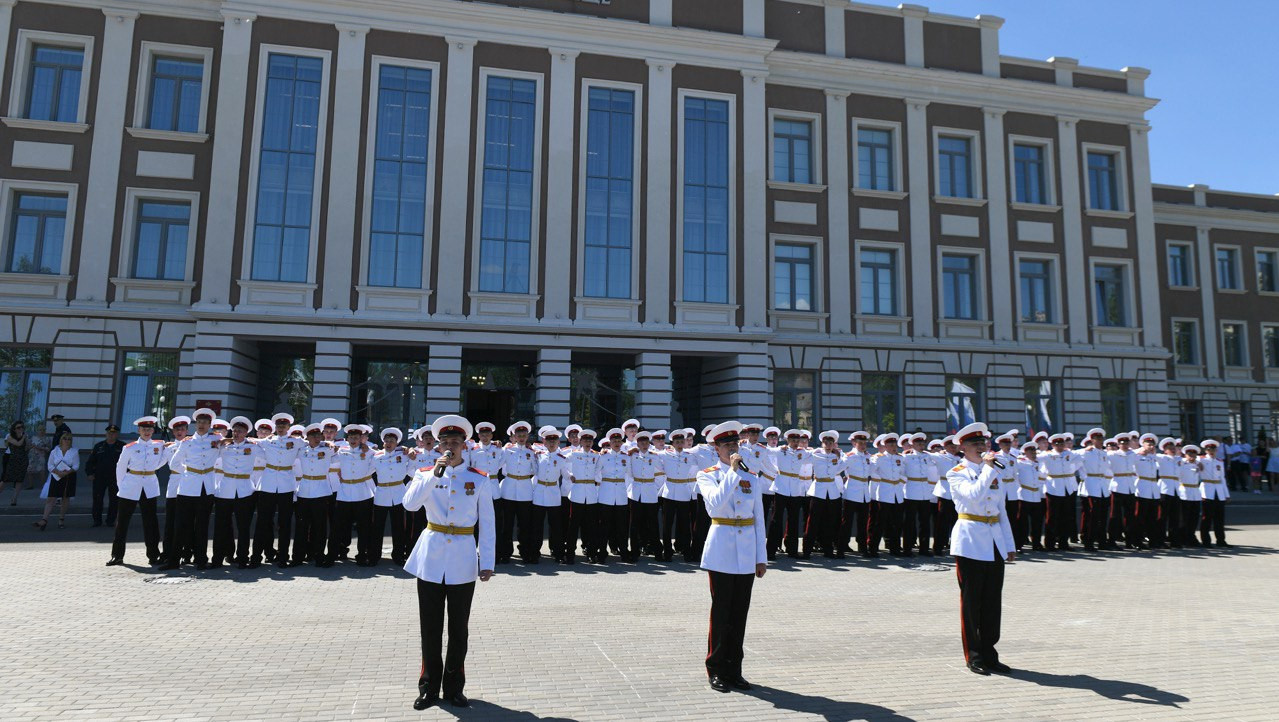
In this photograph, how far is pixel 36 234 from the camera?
22359 mm

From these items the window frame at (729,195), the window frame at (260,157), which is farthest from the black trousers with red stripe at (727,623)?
the window frame at (260,157)

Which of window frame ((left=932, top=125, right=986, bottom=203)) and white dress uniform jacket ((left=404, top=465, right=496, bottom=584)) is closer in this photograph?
white dress uniform jacket ((left=404, top=465, right=496, bottom=584))

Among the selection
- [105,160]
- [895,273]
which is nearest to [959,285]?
[895,273]

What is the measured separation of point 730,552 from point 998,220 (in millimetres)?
25594

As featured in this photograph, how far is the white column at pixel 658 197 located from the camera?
24.1 metres

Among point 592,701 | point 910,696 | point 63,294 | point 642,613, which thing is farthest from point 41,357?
point 910,696

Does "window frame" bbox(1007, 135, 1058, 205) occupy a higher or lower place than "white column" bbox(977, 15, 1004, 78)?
lower

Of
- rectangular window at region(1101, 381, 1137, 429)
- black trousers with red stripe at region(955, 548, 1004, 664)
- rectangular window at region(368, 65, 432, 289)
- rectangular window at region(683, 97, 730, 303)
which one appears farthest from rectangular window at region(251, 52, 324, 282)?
rectangular window at region(1101, 381, 1137, 429)

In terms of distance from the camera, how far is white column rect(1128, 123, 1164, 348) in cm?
A: 2903

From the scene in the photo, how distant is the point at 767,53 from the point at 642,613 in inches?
853

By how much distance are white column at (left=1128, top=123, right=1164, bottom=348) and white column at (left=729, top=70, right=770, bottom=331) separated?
1497 cm

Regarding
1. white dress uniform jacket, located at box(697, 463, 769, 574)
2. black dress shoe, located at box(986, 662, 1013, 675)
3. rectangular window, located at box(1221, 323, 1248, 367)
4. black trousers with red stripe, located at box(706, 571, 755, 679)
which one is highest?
rectangular window, located at box(1221, 323, 1248, 367)

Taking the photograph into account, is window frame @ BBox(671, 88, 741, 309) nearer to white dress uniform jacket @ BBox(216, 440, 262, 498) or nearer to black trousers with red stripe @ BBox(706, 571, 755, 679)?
white dress uniform jacket @ BBox(216, 440, 262, 498)

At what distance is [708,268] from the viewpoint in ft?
81.1
